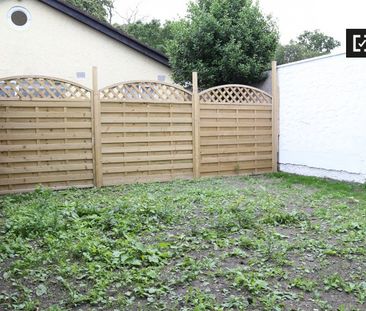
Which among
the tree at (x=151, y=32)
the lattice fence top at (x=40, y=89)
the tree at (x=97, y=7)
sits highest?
the tree at (x=97, y=7)

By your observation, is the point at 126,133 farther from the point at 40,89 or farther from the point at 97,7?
the point at 97,7

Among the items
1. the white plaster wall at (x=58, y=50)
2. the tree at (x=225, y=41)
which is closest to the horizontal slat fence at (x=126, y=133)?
the tree at (x=225, y=41)

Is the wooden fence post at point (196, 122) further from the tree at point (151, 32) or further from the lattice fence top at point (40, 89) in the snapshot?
the tree at point (151, 32)

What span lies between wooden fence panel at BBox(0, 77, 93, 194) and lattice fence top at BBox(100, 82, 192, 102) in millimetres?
429

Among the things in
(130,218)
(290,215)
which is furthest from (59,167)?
(290,215)

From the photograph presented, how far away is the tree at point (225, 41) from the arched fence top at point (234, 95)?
604 millimetres

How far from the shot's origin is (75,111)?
19.5 ft

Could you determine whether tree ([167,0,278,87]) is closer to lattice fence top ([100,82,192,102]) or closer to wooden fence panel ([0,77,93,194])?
lattice fence top ([100,82,192,102])

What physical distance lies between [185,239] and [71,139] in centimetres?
330

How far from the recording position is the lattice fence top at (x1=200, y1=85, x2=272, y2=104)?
7.03 m

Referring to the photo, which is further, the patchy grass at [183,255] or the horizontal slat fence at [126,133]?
the horizontal slat fence at [126,133]

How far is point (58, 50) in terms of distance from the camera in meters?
8.97

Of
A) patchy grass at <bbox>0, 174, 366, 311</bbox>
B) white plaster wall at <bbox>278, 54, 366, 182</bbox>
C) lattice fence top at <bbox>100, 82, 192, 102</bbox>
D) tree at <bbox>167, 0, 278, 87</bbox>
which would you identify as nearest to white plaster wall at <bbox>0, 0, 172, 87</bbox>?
tree at <bbox>167, 0, 278, 87</bbox>

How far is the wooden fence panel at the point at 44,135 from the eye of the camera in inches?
218
